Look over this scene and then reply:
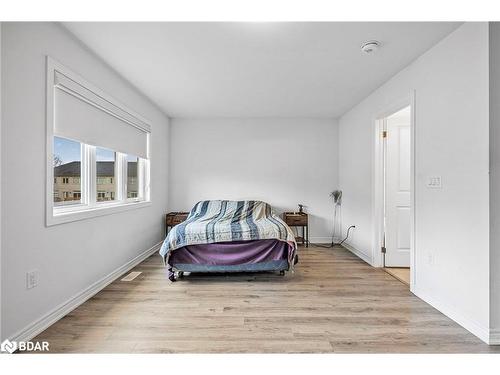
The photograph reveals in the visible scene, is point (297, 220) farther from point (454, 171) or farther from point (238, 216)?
point (454, 171)

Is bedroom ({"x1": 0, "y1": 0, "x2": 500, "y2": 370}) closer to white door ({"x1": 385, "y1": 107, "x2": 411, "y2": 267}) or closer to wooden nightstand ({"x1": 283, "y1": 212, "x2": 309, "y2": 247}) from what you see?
white door ({"x1": 385, "y1": 107, "x2": 411, "y2": 267})

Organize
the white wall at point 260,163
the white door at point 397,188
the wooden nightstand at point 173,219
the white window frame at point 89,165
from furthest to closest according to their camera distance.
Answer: the white wall at point 260,163
the wooden nightstand at point 173,219
the white door at point 397,188
the white window frame at point 89,165

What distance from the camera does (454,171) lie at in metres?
2.01

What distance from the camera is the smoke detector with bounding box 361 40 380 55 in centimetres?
219

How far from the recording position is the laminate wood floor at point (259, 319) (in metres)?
1.69

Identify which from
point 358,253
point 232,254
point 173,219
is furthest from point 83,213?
point 358,253

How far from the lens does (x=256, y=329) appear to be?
1879mm

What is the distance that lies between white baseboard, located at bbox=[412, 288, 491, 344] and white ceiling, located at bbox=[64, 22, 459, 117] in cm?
223

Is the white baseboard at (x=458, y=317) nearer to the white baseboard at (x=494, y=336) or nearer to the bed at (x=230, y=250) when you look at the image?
the white baseboard at (x=494, y=336)

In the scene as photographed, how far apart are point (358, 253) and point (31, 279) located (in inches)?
152

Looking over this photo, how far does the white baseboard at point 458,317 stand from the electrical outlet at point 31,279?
3.14 m

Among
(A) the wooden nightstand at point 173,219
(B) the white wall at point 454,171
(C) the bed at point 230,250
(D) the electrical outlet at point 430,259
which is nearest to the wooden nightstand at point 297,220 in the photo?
(C) the bed at point 230,250
